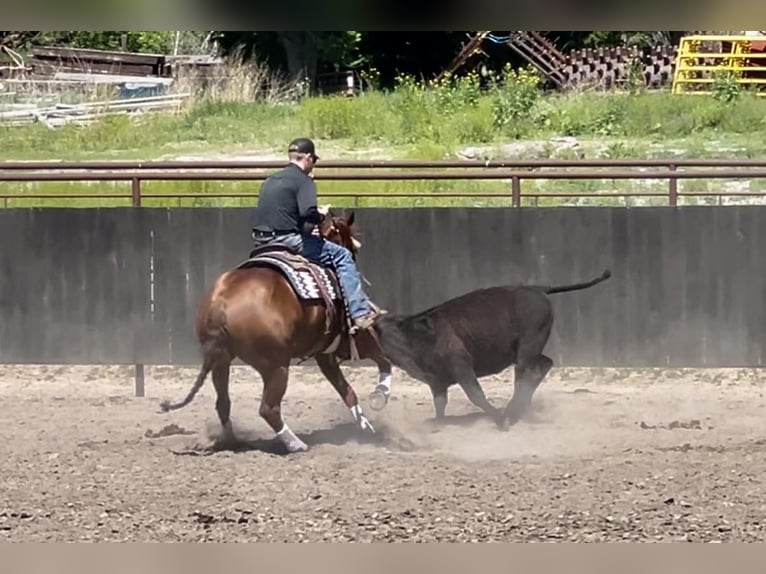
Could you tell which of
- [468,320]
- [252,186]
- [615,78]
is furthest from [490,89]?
[468,320]

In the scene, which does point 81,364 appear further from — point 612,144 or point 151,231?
point 612,144

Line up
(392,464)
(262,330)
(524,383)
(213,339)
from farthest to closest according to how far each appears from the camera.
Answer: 1. (524,383)
2. (213,339)
3. (262,330)
4. (392,464)

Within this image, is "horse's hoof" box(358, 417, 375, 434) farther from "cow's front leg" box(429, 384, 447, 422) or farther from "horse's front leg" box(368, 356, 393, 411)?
"cow's front leg" box(429, 384, 447, 422)

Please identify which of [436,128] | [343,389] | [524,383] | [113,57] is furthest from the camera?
[113,57]

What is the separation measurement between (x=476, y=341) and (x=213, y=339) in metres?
1.92

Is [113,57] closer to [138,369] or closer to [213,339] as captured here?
[138,369]

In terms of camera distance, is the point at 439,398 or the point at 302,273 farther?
the point at 439,398

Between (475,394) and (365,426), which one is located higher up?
(475,394)

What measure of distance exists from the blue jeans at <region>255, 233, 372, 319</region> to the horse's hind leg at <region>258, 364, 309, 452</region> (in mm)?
593

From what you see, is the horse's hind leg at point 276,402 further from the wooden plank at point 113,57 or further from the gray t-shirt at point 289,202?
the wooden plank at point 113,57

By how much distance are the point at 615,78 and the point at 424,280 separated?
14.1 meters

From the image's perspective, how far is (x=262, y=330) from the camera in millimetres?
7723

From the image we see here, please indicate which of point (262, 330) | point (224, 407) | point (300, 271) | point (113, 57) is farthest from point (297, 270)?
point (113, 57)

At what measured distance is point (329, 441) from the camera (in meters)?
8.69
